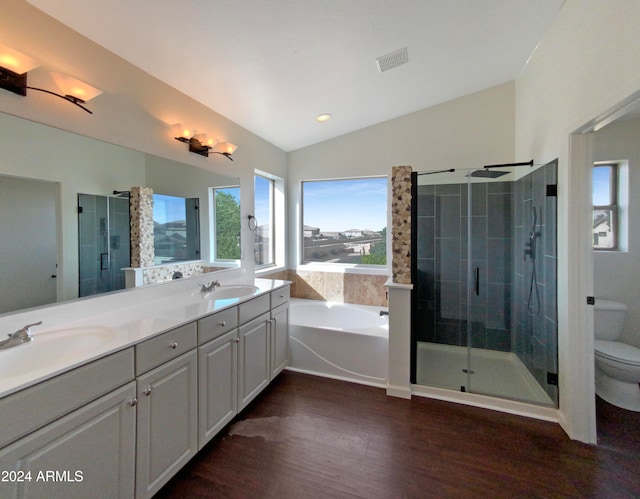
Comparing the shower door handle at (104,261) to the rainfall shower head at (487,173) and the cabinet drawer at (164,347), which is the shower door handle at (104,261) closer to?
the cabinet drawer at (164,347)

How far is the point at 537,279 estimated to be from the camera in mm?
2471

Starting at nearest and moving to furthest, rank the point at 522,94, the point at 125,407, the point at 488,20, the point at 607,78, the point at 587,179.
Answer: the point at 125,407, the point at 607,78, the point at 587,179, the point at 488,20, the point at 522,94

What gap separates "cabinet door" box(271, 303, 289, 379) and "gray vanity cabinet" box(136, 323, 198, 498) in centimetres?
87

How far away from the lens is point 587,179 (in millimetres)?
1801

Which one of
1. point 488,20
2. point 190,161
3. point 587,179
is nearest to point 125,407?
point 190,161

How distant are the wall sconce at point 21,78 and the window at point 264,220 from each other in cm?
204

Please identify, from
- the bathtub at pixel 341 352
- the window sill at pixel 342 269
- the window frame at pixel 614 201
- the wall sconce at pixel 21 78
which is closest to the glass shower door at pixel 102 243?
the wall sconce at pixel 21 78

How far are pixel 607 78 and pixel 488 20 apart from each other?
35.3 inches

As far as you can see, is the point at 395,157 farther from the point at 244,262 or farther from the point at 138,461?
the point at 138,461

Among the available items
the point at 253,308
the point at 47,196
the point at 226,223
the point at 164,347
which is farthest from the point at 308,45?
the point at 164,347

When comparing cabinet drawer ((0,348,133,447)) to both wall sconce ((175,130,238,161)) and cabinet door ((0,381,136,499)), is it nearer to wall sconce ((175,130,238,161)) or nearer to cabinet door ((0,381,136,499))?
cabinet door ((0,381,136,499))

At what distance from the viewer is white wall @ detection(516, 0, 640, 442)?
56.6 inches

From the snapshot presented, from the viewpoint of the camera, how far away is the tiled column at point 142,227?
72.8 inches

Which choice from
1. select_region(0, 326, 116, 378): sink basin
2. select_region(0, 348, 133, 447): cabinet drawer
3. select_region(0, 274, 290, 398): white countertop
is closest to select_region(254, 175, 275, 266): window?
select_region(0, 274, 290, 398): white countertop
